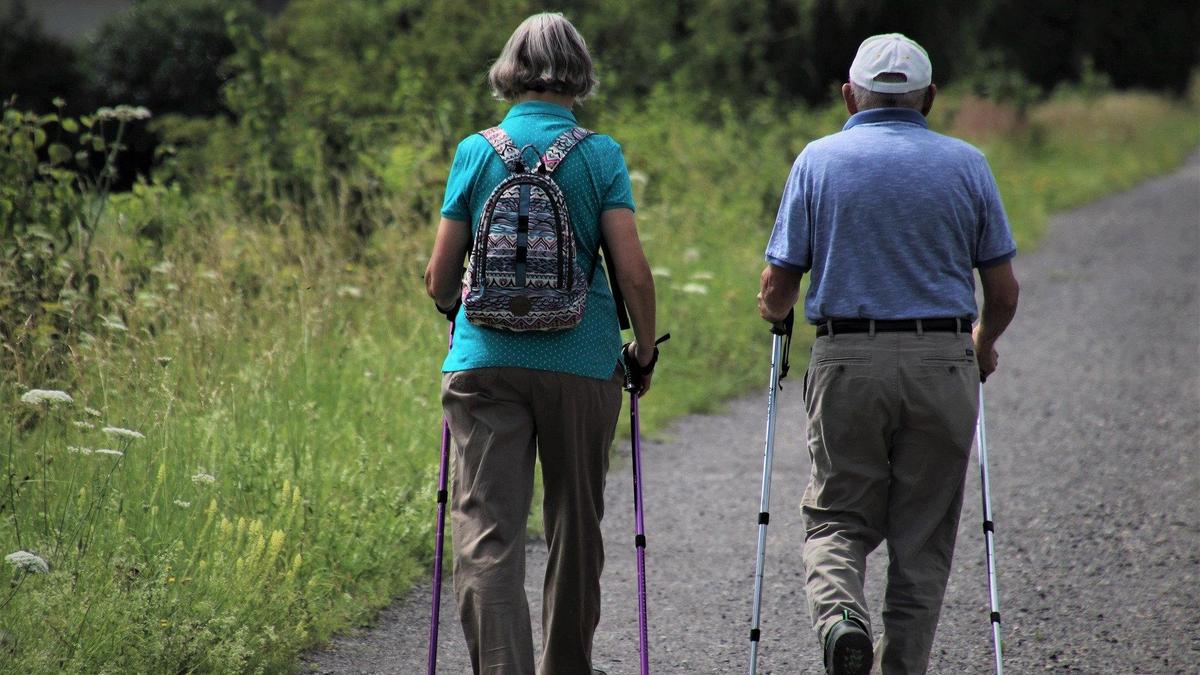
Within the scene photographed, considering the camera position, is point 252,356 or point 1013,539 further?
point 252,356

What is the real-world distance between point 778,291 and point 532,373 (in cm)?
79

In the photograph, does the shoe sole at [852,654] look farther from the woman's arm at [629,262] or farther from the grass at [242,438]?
the grass at [242,438]

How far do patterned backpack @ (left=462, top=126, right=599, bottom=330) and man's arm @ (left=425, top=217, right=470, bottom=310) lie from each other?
0.13 m

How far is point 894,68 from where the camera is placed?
3.80m

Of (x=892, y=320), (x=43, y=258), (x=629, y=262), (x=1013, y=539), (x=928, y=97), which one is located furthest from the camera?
(x=43, y=258)

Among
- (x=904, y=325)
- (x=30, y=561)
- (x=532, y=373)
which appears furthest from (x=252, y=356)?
(x=904, y=325)

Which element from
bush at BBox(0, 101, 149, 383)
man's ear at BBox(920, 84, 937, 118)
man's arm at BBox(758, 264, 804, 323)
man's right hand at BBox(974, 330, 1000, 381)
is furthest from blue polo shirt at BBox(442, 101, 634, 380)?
bush at BBox(0, 101, 149, 383)

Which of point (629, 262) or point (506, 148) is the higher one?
point (506, 148)

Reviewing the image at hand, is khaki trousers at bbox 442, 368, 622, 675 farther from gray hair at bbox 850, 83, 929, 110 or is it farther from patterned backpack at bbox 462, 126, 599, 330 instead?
gray hair at bbox 850, 83, 929, 110

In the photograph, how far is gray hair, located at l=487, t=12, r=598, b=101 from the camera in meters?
3.63

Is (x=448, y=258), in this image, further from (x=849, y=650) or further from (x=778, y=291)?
(x=849, y=650)

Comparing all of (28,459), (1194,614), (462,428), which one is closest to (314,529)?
(28,459)

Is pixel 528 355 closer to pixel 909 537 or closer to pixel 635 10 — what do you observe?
pixel 909 537

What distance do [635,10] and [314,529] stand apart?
41.1 ft
